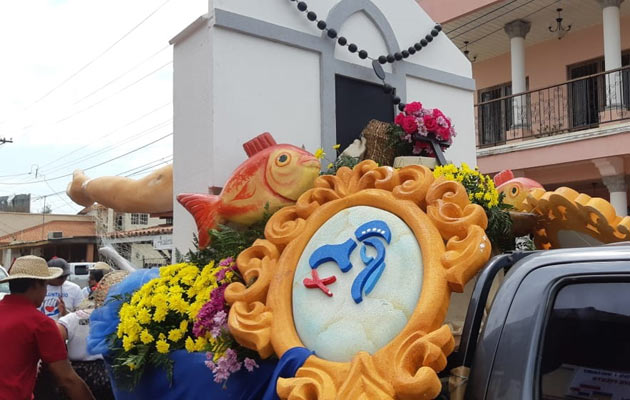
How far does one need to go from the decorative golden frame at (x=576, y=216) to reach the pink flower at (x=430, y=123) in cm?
70

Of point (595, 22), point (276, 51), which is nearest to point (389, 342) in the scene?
point (276, 51)

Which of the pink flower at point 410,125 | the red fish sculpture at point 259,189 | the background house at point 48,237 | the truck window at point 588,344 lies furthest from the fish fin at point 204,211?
the background house at point 48,237

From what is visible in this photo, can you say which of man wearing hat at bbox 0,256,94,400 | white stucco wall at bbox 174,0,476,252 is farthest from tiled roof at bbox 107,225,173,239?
man wearing hat at bbox 0,256,94,400

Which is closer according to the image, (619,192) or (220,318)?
(220,318)

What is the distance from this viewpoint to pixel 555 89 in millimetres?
11750

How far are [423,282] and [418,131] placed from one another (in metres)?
1.63

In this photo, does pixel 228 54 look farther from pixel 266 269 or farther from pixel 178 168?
pixel 266 269

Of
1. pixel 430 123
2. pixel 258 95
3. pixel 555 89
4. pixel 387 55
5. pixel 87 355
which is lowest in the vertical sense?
pixel 87 355

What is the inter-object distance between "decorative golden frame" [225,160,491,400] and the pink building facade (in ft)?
27.7

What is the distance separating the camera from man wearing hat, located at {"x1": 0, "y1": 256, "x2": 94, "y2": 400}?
3016 mm

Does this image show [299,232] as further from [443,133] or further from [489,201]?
[443,133]

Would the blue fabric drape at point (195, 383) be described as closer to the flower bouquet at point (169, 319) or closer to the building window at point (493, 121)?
the flower bouquet at point (169, 319)

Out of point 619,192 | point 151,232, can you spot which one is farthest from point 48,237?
point 619,192

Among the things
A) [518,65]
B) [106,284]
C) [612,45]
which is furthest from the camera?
[518,65]
